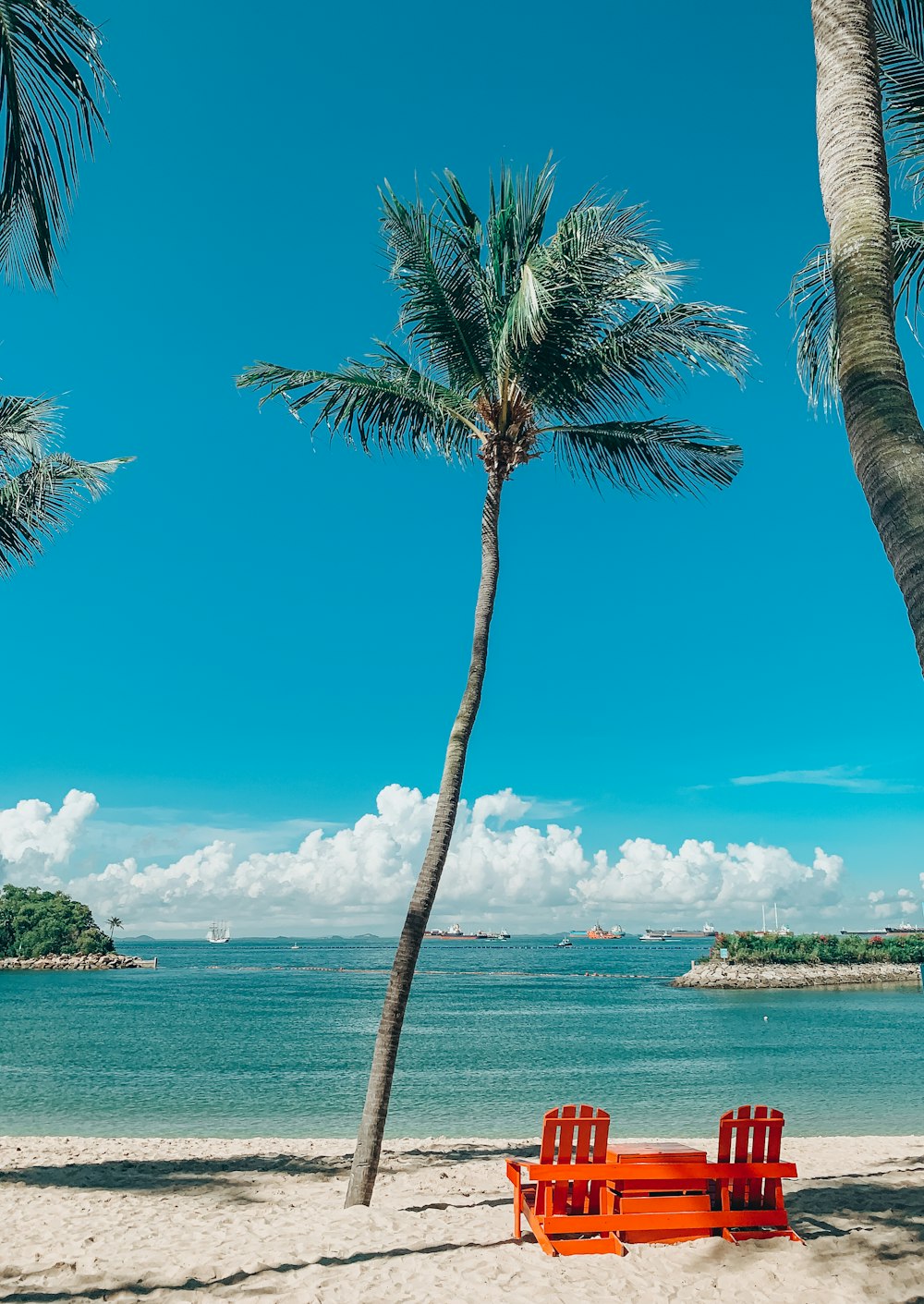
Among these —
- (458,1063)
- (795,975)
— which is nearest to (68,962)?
(795,975)

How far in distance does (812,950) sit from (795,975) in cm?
799

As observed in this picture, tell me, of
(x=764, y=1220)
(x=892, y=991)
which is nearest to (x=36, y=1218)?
(x=764, y=1220)

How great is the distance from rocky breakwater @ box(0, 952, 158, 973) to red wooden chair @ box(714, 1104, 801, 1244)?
116919 millimetres

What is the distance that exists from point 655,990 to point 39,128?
274 ft

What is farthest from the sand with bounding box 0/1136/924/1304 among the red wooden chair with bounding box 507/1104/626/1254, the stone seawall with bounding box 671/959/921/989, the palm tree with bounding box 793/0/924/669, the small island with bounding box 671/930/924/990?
the small island with bounding box 671/930/924/990

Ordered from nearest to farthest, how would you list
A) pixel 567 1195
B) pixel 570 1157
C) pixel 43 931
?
pixel 570 1157, pixel 567 1195, pixel 43 931

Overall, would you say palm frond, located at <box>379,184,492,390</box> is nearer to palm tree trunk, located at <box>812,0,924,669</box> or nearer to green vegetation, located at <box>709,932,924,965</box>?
palm tree trunk, located at <box>812,0,924,669</box>

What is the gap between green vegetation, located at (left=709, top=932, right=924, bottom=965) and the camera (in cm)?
8706

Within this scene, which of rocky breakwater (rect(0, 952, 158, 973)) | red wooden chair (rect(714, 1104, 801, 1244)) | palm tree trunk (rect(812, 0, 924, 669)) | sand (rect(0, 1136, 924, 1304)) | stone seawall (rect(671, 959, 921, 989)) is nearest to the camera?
palm tree trunk (rect(812, 0, 924, 669))

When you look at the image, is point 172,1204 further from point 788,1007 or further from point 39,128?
point 788,1007

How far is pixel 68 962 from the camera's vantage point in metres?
111

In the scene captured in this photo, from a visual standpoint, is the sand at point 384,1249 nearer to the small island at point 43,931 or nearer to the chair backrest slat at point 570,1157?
the chair backrest slat at point 570,1157

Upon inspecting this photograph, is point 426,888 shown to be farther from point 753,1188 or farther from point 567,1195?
point 753,1188

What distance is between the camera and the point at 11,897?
113188 millimetres
